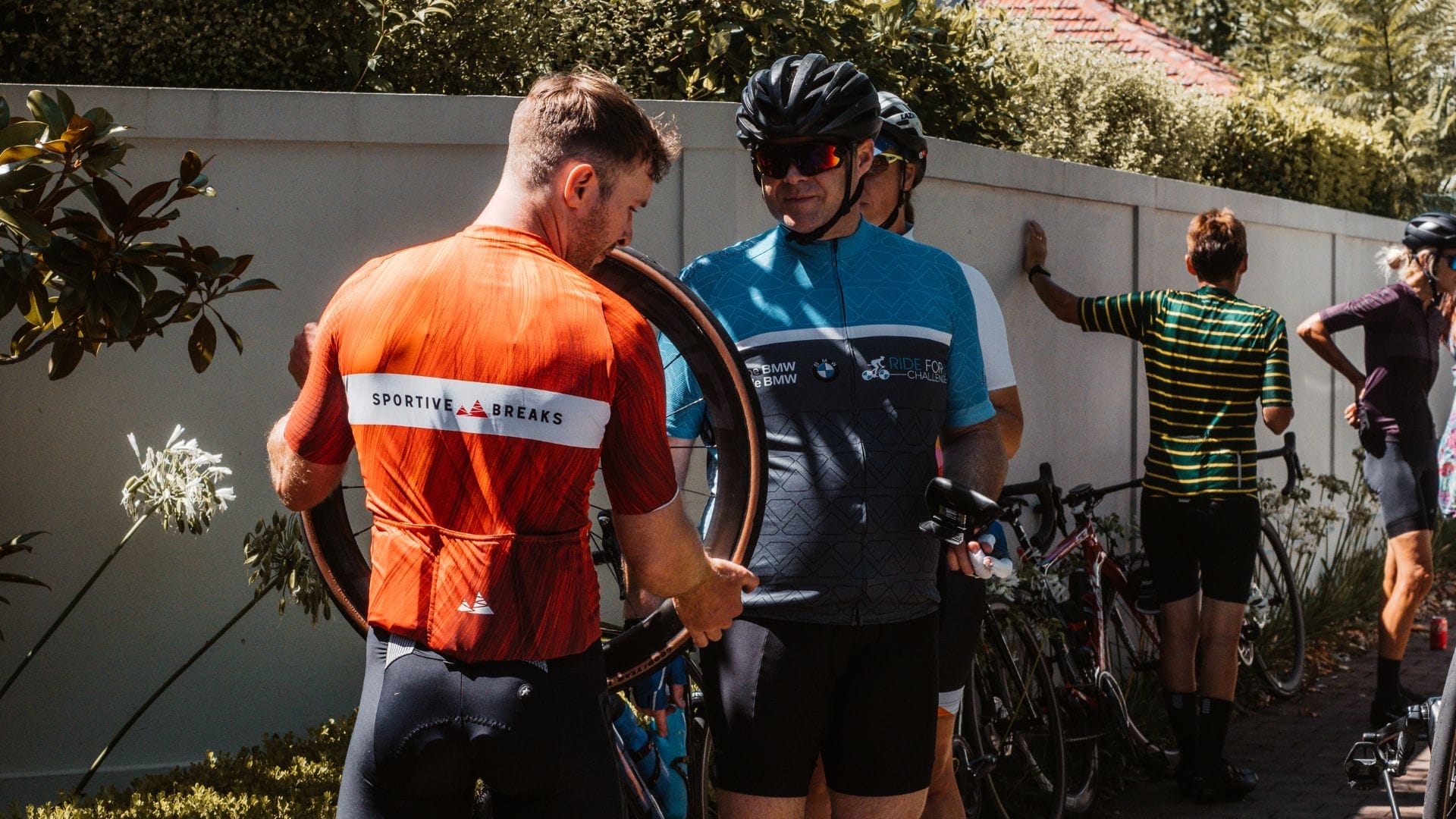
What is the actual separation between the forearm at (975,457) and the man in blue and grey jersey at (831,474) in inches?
6.2

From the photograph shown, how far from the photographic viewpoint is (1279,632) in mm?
8672

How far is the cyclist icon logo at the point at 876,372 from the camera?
3.57 metres

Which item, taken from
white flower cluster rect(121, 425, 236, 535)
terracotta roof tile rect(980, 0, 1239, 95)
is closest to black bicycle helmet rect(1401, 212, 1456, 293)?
white flower cluster rect(121, 425, 236, 535)

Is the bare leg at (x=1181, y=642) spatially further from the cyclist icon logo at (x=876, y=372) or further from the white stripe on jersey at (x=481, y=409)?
the white stripe on jersey at (x=481, y=409)

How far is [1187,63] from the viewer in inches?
822

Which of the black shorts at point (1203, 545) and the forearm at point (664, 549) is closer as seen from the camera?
the forearm at point (664, 549)

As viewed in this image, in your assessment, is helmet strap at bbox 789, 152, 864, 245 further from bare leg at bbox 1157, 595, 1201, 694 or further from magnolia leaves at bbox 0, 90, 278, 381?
bare leg at bbox 1157, 595, 1201, 694

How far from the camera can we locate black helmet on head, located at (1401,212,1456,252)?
7.68 meters

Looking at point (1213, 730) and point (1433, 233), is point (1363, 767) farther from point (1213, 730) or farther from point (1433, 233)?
point (1433, 233)

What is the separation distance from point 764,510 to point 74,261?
213 centimetres

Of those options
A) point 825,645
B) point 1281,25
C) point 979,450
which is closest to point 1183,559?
point 979,450

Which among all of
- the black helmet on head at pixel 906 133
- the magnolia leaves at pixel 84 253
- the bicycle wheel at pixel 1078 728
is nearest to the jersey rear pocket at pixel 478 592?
the magnolia leaves at pixel 84 253

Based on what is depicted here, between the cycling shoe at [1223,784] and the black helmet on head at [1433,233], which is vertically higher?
the black helmet on head at [1433,233]

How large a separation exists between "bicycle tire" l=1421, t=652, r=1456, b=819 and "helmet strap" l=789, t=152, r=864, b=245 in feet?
8.98
